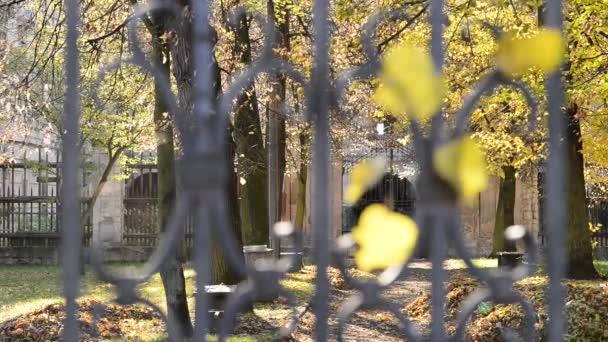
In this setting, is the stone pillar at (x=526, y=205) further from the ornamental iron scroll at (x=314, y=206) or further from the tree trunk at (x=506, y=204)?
the ornamental iron scroll at (x=314, y=206)

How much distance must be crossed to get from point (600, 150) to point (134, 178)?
11521mm

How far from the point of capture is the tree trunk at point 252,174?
12867 millimetres

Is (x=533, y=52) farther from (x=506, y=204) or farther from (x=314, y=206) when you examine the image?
(x=506, y=204)

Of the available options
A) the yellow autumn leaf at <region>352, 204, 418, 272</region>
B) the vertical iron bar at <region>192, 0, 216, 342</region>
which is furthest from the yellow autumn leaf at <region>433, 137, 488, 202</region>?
the vertical iron bar at <region>192, 0, 216, 342</region>

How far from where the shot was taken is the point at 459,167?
66.4 inches

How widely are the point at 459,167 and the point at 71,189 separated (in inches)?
33.9

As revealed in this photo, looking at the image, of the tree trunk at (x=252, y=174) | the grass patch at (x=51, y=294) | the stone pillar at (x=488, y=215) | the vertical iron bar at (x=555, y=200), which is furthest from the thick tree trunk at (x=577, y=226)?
the vertical iron bar at (x=555, y=200)

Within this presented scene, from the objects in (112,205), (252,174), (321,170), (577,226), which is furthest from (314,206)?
(112,205)

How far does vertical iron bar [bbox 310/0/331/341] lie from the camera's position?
5.40 feet

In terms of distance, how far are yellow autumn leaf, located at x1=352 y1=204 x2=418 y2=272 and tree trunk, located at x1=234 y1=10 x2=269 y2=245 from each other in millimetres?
10737

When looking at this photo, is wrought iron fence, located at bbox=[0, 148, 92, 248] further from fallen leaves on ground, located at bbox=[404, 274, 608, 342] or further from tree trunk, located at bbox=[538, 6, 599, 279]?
fallen leaves on ground, located at bbox=[404, 274, 608, 342]

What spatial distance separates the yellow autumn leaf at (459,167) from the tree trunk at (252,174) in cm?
1070

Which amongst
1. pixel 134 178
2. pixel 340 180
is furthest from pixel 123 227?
pixel 340 180

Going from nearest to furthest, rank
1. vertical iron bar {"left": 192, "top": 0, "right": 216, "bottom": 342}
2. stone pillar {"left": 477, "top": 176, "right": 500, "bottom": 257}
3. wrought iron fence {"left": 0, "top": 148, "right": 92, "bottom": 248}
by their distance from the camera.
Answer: vertical iron bar {"left": 192, "top": 0, "right": 216, "bottom": 342} → wrought iron fence {"left": 0, "top": 148, "right": 92, "bottom": 248} → stone pillar {"left": 477, "top": 176, "right": 500, "bottom": 257}
